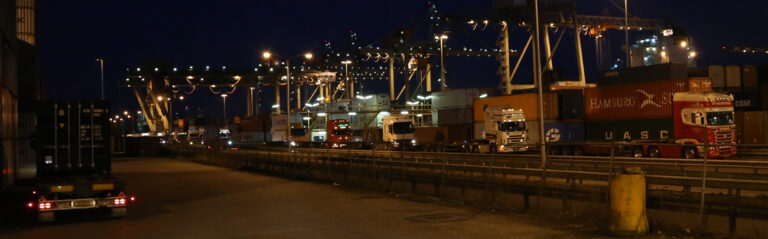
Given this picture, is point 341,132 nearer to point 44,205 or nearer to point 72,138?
point 72,138

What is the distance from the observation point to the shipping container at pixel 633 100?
109 feet

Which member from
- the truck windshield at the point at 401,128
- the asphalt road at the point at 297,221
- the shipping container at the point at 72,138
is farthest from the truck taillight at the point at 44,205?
the truck windshield at the point at 401,128

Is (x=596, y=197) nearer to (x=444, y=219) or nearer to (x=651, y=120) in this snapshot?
(x=444, y=219)

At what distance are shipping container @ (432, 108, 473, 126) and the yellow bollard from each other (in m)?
40.3

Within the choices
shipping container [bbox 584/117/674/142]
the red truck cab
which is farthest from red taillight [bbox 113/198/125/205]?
the red truck cab

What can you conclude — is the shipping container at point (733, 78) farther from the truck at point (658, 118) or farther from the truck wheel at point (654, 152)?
the truck wheel at point (654, 152)

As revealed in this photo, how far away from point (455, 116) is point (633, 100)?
Answer: 1973 cm

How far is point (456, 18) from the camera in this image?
76.2 meters

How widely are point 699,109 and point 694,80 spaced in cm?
310

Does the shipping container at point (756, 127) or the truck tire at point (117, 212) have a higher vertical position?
the shipping container at point (756, 127)

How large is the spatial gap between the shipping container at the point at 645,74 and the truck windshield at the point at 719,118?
678 centimetres

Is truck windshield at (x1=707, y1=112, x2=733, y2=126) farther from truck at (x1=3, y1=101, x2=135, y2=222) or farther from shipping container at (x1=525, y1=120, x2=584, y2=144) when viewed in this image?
truck at (x1=3, y1=101, x2=135, y2=222)

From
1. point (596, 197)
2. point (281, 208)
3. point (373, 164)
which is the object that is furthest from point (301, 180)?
point (596, 197)

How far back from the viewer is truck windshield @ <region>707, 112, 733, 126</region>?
99.0 feet
